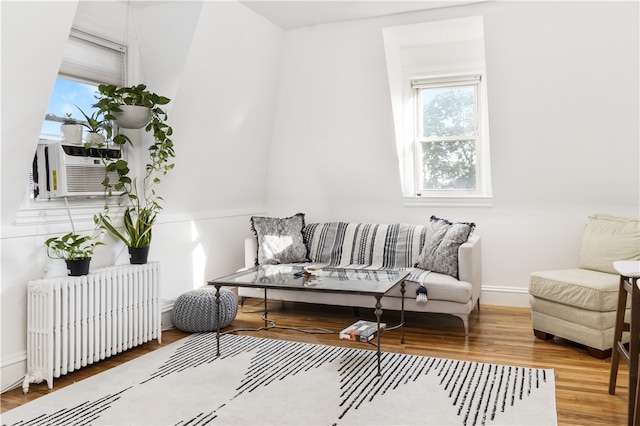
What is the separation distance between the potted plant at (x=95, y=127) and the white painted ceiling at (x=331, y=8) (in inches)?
53.5

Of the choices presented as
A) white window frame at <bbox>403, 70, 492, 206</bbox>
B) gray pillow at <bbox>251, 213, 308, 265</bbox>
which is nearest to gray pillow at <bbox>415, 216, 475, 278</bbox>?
white window frame at <bbox>403, 70, 492, 206</bbox>

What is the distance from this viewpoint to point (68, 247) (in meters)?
3.19

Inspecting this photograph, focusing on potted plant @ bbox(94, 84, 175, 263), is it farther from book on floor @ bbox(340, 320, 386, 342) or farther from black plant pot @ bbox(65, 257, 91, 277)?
book on floor @ bbox(340, 320, 386, 342)

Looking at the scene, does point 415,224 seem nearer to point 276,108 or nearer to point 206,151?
→ point 276,108

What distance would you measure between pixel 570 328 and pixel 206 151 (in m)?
3.08

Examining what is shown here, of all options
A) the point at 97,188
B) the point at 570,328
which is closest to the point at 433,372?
the point at 570,328

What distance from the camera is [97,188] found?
141 inches

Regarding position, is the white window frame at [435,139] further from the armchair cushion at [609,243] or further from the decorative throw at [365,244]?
the armchair cushion at [609,243]

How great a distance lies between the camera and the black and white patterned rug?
2566 millimetres

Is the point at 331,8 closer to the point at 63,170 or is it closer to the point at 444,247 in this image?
the point at 444,247

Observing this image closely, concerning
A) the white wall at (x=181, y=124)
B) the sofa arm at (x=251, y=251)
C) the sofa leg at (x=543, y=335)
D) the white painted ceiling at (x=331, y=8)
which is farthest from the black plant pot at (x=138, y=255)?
the sofa leg at (x=543, y=335)

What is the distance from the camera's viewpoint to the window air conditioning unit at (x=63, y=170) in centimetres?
328

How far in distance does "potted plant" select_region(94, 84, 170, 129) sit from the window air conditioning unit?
0.95ft

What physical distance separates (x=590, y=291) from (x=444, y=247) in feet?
3.67
